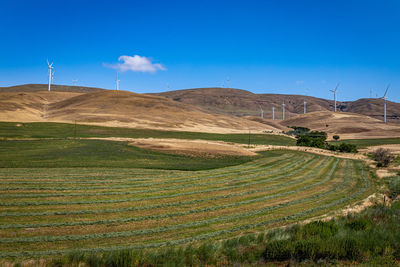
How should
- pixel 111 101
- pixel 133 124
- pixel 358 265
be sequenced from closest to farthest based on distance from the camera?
pixel 358 265, pixel 133 124, pixel 111 101

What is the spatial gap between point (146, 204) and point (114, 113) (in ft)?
336

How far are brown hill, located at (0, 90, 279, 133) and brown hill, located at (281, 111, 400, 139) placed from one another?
123 feet

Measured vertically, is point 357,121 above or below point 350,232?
above

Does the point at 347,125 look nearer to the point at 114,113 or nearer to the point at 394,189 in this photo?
the point at 114,113

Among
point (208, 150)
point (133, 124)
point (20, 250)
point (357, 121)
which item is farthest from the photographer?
point (357, 121)

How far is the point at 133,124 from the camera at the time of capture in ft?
330

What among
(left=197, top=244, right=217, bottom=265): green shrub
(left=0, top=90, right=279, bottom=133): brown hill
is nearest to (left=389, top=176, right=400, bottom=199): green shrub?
(left=197, top=244, right=217, bottom=265): green shrub

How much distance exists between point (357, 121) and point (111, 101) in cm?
12602

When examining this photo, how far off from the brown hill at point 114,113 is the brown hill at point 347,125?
123 ft

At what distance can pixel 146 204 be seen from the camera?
66.8 ft

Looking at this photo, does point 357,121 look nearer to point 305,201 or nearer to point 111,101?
point 111,101

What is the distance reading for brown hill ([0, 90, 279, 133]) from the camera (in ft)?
337

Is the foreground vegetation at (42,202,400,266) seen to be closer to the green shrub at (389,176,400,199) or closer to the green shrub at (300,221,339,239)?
the green shrub at (300,221,339,239)

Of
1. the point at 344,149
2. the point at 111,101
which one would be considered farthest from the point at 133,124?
the point at 344,149
